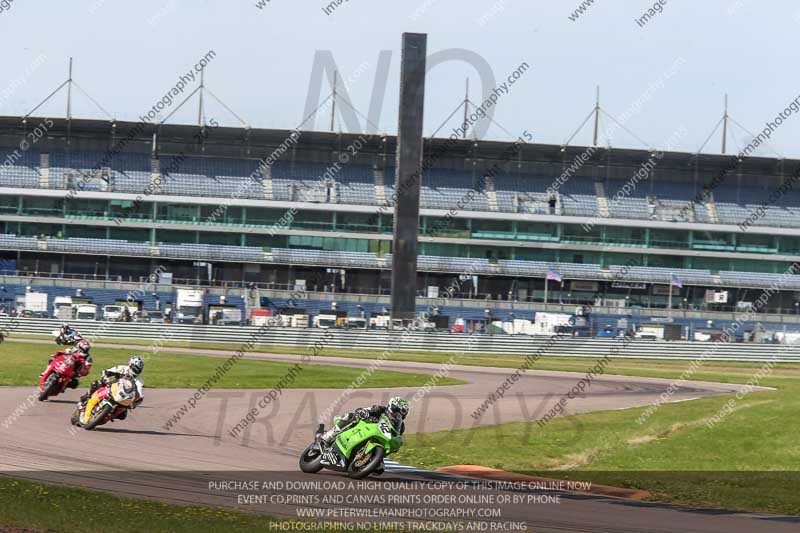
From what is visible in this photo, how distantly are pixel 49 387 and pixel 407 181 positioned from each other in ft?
137

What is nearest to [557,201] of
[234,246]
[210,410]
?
[234,246]

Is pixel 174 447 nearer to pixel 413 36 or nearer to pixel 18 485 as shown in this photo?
pixel 18 485

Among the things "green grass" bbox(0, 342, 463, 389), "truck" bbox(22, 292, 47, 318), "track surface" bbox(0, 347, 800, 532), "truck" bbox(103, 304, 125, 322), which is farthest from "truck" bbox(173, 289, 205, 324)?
"track surface" bbox(0, 347, 800, 532)

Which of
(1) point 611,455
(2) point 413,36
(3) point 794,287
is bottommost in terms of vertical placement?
(1) point 611,455

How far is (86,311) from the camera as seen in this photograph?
6806 cm

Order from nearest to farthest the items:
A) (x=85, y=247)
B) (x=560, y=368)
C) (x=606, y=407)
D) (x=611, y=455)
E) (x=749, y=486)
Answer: (x=749, y=486) < (x=611, y=455) < (x=606, y=407) < (x=560, y=368) < (x=85, y=247)

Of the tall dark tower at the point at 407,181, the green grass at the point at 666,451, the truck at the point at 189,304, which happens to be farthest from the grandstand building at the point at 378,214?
the green grass at the point at 666,451

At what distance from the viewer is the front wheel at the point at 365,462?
16562mm

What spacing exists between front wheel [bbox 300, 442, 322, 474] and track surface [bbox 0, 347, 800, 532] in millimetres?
272

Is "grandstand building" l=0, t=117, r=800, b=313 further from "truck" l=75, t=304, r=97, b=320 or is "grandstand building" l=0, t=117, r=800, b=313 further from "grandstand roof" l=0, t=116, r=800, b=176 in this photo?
"truck" l=75, t=304, r=97, b=320

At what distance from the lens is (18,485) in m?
14.1

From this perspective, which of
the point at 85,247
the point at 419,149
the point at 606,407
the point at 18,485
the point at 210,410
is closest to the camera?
the point at 18,485

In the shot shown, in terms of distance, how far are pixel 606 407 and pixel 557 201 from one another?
186 ft

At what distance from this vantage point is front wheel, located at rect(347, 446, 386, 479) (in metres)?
16.6
